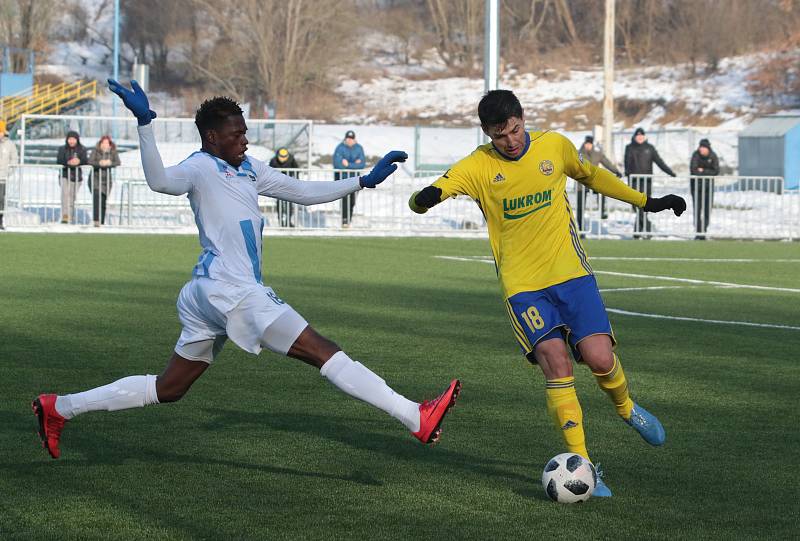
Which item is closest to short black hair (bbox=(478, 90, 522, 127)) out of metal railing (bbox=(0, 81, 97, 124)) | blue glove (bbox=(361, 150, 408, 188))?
blue glove (bbox=(361, 150, 408, 188))

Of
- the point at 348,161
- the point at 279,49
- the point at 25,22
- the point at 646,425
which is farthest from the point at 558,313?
the point at 25,22

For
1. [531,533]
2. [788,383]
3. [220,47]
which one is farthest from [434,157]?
[531,533]

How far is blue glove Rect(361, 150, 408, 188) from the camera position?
6.79 meters

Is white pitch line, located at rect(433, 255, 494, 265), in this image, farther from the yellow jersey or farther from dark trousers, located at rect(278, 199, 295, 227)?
the yellow jersey

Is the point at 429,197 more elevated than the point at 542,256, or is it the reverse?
the point at 429,197

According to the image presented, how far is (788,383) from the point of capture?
9.40m

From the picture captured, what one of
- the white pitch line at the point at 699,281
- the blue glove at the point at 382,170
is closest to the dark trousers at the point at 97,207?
the white pitch line at the point at 699,281

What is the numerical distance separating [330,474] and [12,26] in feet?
235

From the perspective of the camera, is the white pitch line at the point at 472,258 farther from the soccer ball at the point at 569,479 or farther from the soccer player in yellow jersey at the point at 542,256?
the soccer ball at the point at 569,479

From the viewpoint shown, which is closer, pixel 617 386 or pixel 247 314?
pixel 247 314

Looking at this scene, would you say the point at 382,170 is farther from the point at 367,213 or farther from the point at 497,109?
the point at 367,213

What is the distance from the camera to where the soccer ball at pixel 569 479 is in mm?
5876

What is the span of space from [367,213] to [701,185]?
7625 mm

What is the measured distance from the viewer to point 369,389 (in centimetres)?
621
